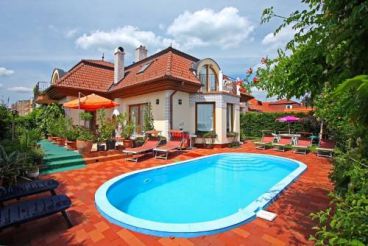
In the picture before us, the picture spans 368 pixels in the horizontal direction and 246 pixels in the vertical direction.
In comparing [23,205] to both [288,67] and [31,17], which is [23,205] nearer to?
[288,67]

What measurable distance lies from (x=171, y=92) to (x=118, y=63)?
6444 millimetres

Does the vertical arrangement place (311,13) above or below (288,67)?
above

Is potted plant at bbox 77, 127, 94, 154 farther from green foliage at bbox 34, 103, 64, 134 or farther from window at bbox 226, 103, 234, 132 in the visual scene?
window at bbox 226, 103, 234, 132

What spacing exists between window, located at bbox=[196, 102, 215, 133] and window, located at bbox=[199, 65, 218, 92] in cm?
148

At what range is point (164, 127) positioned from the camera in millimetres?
12641

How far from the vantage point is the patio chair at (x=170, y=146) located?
403 inches

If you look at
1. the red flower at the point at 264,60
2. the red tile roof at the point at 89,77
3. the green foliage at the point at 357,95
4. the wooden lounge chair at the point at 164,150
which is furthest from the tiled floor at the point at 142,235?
the red tile roof at the point at 89,77

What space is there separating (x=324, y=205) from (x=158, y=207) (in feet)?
13.5

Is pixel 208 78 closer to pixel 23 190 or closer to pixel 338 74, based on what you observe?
pixel 338 74

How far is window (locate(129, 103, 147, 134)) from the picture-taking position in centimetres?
1431

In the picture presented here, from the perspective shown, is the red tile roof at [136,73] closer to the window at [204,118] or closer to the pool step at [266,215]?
the window at [204,118]

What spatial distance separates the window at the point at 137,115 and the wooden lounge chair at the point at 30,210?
10.5 meters

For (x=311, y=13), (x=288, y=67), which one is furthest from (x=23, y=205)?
(x=311, y=13)

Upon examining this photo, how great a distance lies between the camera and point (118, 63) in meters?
16.1
